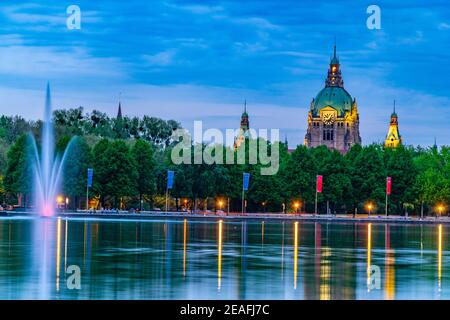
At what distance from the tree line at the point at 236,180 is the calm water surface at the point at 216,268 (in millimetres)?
69283

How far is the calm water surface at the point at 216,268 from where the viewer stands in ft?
111

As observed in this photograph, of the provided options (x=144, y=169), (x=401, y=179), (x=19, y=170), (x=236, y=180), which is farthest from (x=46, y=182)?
(x=401, y=179)

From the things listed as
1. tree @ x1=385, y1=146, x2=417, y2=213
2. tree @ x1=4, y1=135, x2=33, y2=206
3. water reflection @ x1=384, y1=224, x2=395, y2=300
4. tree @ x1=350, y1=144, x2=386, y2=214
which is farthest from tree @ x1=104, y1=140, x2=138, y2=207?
water reflection @ x1=384, y1=224, x2=395, y2=300

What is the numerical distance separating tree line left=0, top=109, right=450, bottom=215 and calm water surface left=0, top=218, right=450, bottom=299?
6928 cm

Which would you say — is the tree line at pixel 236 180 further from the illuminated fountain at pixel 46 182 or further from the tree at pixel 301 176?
the illuminated fountain at pixel 46 182

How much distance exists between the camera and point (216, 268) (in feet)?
138

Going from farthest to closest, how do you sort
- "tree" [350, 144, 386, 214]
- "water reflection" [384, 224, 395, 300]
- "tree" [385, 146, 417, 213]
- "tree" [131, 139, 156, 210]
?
"tree" [385, 146, 417, 213] → "tree" [350, 144, 386, 214] → "tree" [131, 139, 156, 210] → "water reflection" [384, 224, 395, 300]

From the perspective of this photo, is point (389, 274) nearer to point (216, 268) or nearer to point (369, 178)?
point (216, 268)

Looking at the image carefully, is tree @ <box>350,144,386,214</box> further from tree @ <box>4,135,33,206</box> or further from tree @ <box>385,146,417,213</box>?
tree @ <box>4,135,33,206</box>

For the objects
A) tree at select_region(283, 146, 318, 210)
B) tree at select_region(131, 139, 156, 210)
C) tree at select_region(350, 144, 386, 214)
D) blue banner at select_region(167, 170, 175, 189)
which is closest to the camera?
blue banner at select_region(167, 170, 175, 189)

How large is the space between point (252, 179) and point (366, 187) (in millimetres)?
16669

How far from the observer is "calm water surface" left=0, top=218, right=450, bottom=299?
111 feet

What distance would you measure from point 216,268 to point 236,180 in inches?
3976
